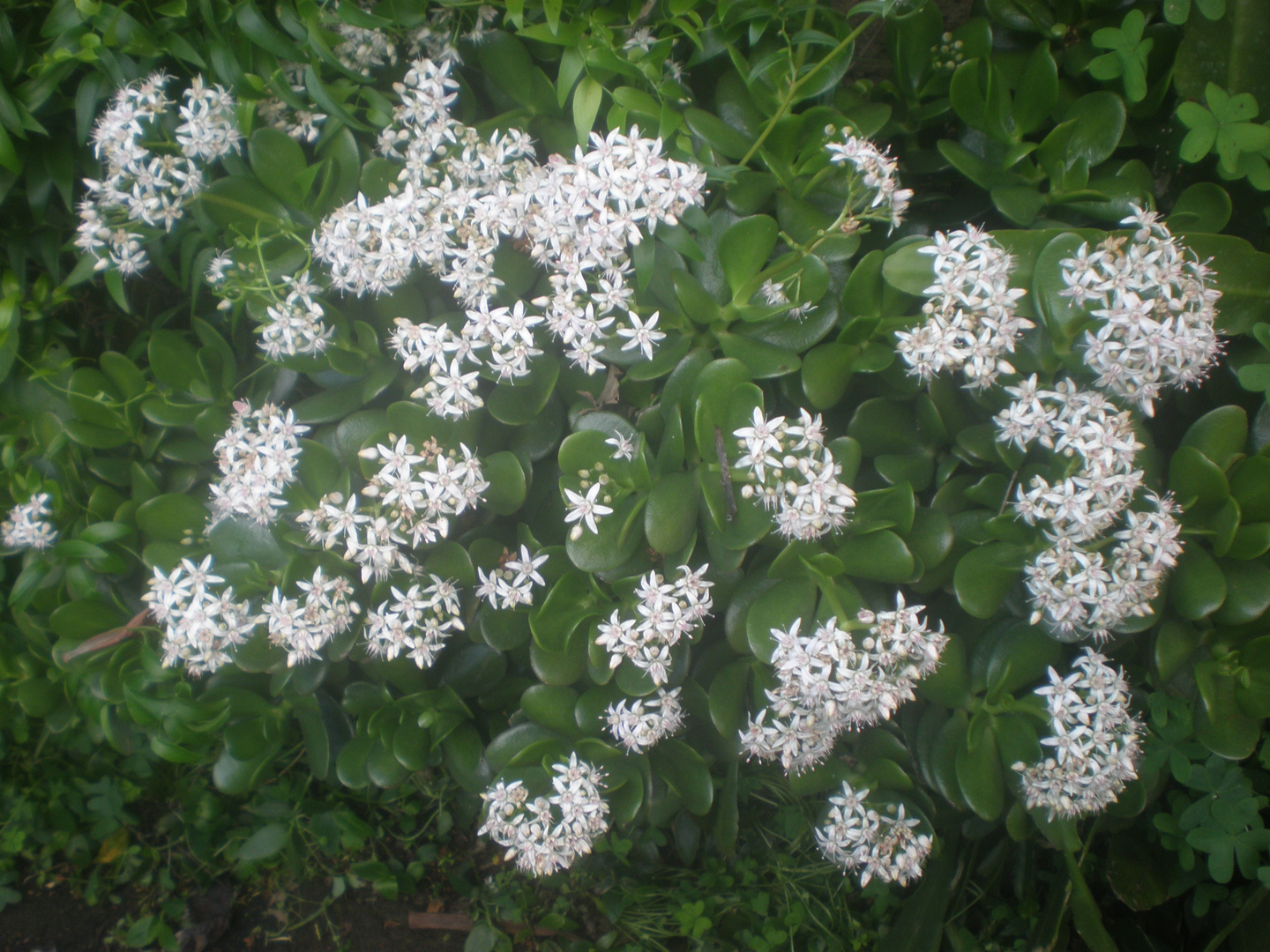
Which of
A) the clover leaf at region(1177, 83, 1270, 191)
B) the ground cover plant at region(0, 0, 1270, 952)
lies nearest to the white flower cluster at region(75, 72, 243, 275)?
the ground cover plant at region(0, 0, 1270, 952)

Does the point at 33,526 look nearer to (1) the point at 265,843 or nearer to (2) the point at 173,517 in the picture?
(2) the point at 173,517

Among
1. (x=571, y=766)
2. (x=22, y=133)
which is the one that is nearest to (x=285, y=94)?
(x=22, y=133)

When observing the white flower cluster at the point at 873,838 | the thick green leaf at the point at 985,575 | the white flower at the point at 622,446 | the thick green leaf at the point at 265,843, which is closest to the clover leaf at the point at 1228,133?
the thick green leaf at the point at 985,575

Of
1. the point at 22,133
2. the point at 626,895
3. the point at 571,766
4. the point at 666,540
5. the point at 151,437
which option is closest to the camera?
the point at 666,540

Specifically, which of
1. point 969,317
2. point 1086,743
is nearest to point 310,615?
point 969,317

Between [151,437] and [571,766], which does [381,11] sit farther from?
[571,766]

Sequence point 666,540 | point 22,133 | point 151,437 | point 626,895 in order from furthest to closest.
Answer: point 626,895, point 151,437, point 22,133, point 666,540

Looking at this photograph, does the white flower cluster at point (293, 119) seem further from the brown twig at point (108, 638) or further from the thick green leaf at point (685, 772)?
the thick green leaf at point (685, 772)
